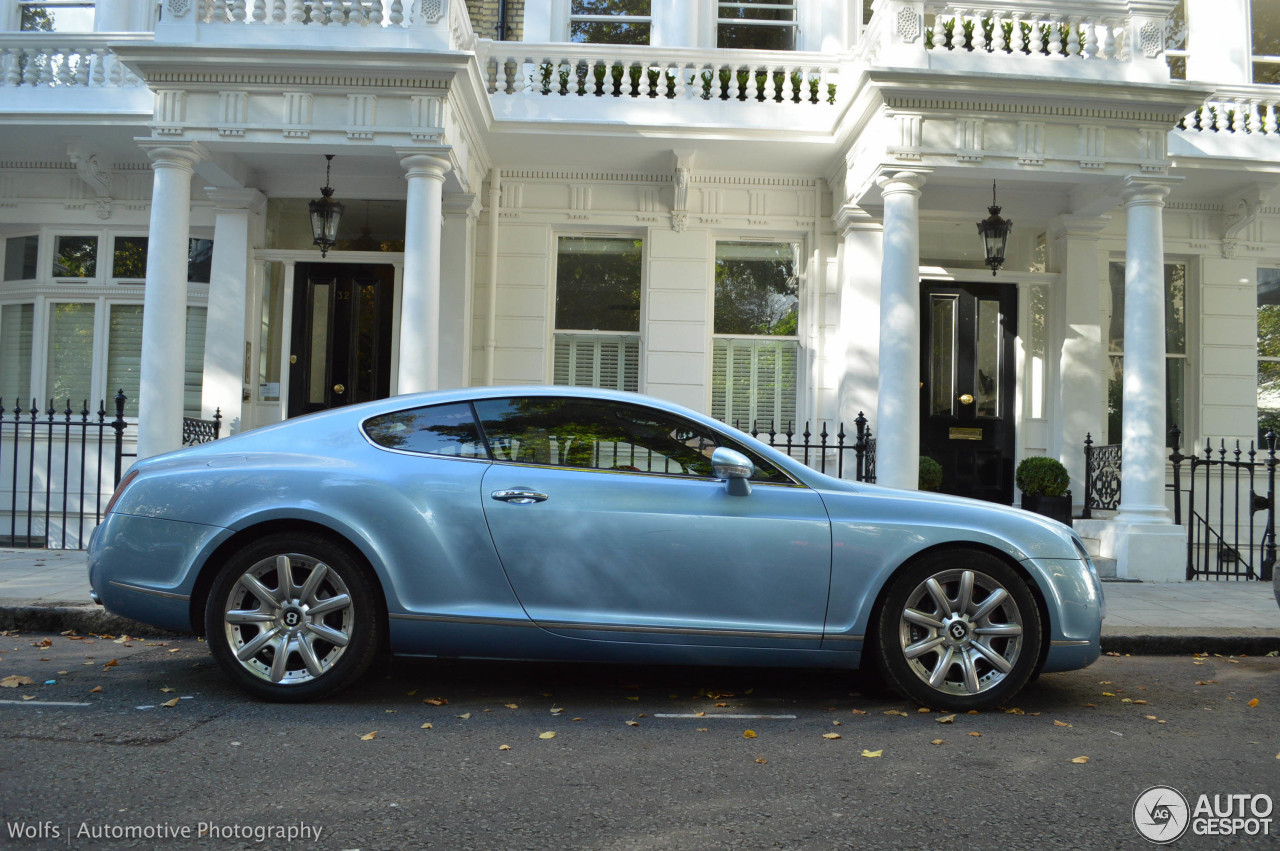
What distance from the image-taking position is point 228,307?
1155 cm

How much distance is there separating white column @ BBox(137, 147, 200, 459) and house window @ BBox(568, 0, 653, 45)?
5.31 m

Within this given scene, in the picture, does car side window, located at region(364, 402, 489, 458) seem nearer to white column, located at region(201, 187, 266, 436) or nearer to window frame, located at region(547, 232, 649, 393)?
white column, located at region(201, 187, 266, 436)

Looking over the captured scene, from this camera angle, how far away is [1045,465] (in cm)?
1109

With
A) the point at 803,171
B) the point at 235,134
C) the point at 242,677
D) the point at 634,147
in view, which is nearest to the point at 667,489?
the point at 242,677

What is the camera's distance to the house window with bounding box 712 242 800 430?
12609 millimetres

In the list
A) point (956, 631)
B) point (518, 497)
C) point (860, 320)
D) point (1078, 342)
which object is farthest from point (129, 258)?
point (1078, 342)

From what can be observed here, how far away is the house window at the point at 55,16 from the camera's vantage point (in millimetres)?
12500

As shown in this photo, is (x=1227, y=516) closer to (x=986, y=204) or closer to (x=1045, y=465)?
(x=1045, y=465)

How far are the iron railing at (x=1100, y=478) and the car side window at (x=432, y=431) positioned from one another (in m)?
8.62

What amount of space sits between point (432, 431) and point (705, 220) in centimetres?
825

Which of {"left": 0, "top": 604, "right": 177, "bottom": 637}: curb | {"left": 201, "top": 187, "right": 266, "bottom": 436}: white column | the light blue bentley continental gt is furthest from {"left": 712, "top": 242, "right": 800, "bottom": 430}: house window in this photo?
the light blue bentley continental gt

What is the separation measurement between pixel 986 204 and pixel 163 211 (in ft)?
29.5

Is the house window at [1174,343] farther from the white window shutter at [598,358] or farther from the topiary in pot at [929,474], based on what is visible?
the white window shutter at [598,358]

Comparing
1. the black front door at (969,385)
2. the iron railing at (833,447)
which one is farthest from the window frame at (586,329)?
the black front door at (969,385)
